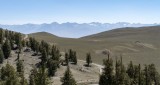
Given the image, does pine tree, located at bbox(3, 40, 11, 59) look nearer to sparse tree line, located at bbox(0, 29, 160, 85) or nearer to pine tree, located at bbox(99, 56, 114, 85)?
sparse tree line, located at bbox(0, 29, 160, 85)

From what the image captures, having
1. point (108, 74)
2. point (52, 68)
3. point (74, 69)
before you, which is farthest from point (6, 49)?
point (108, 74)

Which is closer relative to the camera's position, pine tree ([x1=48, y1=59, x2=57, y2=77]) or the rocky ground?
the rocky ground

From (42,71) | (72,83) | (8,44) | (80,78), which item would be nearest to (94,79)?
(80,78)

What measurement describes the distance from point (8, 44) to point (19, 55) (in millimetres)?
8777

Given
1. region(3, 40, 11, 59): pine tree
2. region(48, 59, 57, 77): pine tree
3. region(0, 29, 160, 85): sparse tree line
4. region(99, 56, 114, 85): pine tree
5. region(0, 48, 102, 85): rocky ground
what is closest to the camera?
region(0, 29, 160, 85): sparse tree line

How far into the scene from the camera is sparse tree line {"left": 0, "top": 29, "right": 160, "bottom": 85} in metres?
78.9

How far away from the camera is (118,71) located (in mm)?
89500

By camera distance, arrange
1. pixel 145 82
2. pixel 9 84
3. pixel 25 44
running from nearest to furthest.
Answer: pixel 9 84, pixel 145 82, pixel 25 44

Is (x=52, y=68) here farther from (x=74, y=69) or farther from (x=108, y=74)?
(x=108, y=74)

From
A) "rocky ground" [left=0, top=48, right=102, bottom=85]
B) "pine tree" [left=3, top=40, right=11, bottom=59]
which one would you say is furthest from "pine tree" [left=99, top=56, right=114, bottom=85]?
"pine tree" [left=3, top=40, right=11, bottom=59]

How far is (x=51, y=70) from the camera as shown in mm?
148750

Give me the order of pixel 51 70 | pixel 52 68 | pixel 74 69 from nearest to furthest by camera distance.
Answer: pixel 51 70
pixel 52 68
pixel 74 69

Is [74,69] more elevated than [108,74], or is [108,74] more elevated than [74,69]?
[108,74]

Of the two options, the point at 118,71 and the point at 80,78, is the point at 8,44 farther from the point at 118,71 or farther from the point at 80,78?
the point at 118,71
